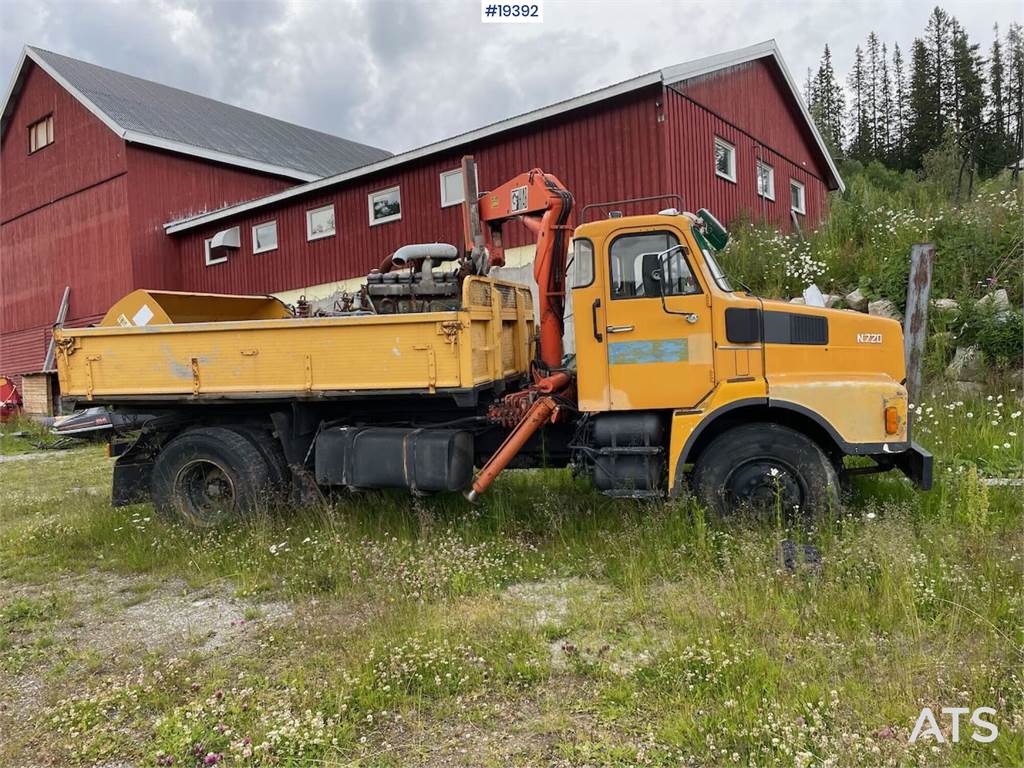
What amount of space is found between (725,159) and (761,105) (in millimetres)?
3051

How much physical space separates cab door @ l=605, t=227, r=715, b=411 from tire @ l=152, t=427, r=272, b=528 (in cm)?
335

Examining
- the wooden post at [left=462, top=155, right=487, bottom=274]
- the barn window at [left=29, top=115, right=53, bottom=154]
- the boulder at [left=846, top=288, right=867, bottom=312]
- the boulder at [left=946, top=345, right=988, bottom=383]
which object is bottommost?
the boulder at [left=946, top=345, right=988, bottom=383]

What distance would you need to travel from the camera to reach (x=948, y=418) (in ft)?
26.0

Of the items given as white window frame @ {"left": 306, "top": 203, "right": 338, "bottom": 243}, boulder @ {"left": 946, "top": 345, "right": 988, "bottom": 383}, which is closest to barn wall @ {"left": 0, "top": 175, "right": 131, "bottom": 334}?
white window frame @ {"left": 306, "top": 203, "right": 338, "bottom": 243}

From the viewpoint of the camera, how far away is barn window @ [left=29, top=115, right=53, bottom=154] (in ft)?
72.7

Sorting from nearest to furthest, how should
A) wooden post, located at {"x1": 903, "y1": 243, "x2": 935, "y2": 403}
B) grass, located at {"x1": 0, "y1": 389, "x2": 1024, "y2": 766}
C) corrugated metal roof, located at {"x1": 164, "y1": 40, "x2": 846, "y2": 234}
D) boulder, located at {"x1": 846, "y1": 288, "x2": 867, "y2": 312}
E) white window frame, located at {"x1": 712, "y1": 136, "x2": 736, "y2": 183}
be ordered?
grass, located at {"x1": 0, "y1": 389, "x2": 1024, "y2": 766}
wooden post, located at {"x1": 903, "y1": 243, "x2": 935, "y2": 403}
boulder, located at {"x1": 846, "y1": 288, "x2": 867, "y2": 312}
corrugated metal roof, located at {"x1": 164, "y1": 40, "x2": 846, "y2": 234}
white window frame, located at {"x1": 712, "y1": 136, "x2": 736, "y2": 183}

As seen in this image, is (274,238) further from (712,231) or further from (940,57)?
(940,57)

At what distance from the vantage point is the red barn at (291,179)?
13672mm

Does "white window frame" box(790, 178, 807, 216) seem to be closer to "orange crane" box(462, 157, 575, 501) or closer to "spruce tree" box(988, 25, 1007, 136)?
"orange crane" box(462, 157, 575, 501)

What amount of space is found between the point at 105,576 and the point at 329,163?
2322cm

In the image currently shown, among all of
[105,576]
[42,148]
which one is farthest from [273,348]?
[42,148]

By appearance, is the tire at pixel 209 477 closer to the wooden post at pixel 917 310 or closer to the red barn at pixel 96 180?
the wooden post at pixel 917 310

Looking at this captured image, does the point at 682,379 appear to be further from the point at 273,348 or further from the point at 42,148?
the point at 42,148

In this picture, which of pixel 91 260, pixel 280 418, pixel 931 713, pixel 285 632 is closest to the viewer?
pixel 931 713
